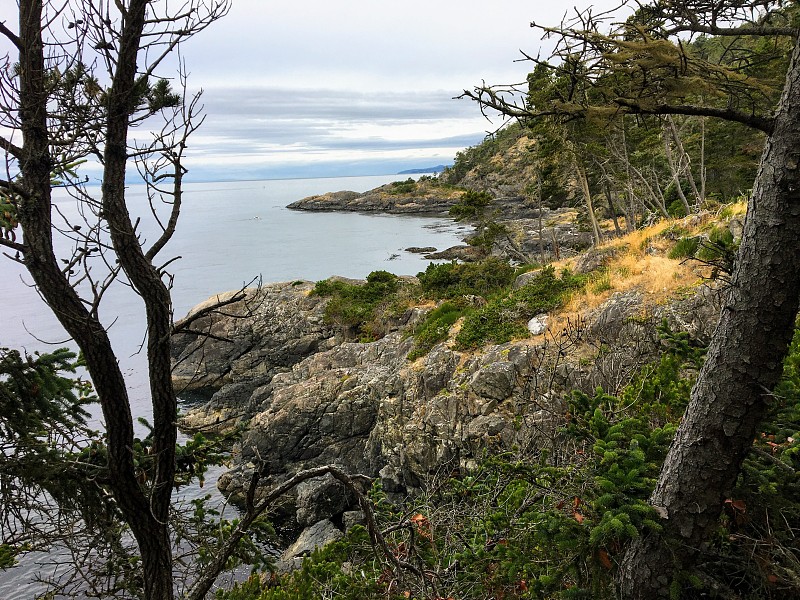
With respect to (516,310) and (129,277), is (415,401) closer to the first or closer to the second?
(516,310)

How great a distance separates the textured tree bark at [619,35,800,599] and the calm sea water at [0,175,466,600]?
14.4m

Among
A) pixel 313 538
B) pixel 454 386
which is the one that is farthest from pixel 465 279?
pixel 313 538

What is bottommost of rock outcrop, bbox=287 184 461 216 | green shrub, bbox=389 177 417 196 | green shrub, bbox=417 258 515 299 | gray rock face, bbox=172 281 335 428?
gray rock face, bbox=172 281 335 428

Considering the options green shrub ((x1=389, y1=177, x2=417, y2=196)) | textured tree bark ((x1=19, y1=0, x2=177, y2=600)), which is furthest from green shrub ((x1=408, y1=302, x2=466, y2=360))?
green shrub ((x1=389, y1=177, x2=417, y2=196))

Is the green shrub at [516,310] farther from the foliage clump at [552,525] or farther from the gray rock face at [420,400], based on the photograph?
the foliage clump at [552,525]

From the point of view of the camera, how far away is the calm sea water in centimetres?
2975

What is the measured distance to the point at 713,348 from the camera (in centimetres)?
353

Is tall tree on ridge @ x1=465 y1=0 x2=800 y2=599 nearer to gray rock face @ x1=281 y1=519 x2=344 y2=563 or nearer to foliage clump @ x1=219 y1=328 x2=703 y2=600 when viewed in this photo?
foliage clump @ x1=219 y1=328 x2=703 y2=600

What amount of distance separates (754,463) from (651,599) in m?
1.28

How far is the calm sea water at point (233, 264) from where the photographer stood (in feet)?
97.6

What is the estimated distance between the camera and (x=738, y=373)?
3.35m

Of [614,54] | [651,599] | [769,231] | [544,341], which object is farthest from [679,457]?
[544,341]

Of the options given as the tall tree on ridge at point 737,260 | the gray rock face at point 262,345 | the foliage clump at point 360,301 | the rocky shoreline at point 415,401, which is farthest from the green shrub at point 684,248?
the gray rock face at point 262,345

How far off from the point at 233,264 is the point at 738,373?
5015 cm
